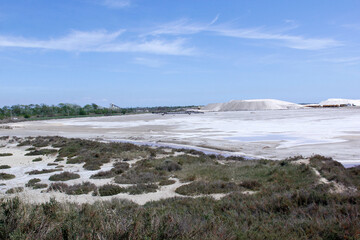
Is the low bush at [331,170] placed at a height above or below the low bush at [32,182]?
above

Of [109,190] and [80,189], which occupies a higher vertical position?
[80,189]

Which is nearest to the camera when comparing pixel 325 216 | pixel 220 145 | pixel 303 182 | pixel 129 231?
pixel 129 231

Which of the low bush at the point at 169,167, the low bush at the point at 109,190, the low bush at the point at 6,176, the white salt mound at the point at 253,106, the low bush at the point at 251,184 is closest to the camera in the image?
the low bush at the point at 109,190

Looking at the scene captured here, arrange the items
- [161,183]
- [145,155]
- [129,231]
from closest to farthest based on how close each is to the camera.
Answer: [129,231]
[161,183]
[145,155]

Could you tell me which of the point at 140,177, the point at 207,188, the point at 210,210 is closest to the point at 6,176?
the point at 140,177

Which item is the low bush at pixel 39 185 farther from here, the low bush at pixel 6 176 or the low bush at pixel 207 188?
the low bush at pixel 207 188

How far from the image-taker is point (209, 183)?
12.7m

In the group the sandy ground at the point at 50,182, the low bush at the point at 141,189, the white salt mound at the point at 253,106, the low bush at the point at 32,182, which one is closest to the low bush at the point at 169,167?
the sandy ground at the point at 50,182

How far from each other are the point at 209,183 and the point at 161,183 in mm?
2345

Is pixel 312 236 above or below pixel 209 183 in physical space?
above

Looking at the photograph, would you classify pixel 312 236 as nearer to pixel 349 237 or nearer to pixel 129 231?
pixel 349 237

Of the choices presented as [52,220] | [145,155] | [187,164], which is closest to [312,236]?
[52,220]

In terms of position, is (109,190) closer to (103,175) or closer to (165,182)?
(165,182)

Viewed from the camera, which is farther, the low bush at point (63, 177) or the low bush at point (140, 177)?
the low bush at point (63, 177)
